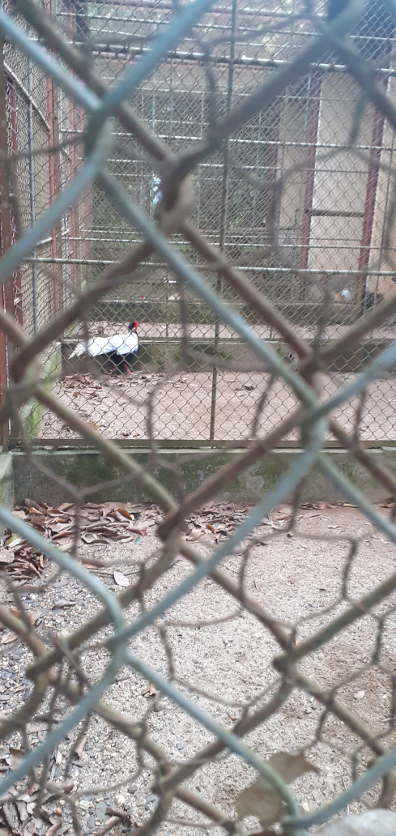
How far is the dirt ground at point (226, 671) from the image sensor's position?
1.50 m

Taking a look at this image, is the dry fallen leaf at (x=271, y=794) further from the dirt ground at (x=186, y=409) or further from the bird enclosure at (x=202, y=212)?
the dirt ground at (x=186, y=409)

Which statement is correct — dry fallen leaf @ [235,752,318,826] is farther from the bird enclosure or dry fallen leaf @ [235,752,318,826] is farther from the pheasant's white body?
the pheasant's white body

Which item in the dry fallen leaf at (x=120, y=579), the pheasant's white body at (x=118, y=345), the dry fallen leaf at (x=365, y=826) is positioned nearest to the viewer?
the dry fallen leaf at (x=365, y=826)

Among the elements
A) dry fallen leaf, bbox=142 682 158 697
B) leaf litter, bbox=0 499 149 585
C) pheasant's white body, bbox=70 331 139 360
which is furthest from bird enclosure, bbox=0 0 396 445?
dry fallen leaf, bbox=142 682 158 697

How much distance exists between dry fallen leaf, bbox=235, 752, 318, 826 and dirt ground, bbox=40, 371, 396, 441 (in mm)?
2887

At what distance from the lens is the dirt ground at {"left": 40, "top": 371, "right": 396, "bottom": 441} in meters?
4.19

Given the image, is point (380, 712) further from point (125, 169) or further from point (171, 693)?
point (125, 169)

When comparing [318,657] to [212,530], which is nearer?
[318,657]

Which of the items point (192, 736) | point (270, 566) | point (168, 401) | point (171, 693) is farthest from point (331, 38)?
point (168, 401)

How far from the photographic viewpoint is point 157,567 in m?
0.61

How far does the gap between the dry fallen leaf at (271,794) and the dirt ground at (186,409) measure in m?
2.89

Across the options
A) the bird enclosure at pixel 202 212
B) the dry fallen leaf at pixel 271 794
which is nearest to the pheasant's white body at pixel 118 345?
the bird enclosure at pixel 202 212

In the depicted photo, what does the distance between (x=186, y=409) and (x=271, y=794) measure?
4.24m

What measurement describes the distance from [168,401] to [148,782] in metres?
3.83
